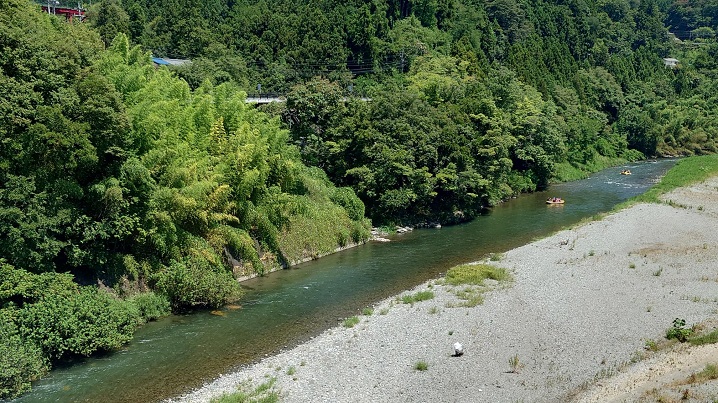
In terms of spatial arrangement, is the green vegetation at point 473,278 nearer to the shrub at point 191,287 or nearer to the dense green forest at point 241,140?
the dense green forest at point 241,140

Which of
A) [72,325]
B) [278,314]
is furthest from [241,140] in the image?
[72,325]

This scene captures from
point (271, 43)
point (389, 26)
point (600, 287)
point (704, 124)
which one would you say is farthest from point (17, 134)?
point (704, 124)

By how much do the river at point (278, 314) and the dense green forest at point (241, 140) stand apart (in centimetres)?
102

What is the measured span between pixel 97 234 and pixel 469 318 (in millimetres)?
16075

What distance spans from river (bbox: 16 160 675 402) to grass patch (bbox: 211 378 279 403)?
2061 millimetres

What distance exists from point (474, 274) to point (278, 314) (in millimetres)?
10377

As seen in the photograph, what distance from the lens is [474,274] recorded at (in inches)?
1318

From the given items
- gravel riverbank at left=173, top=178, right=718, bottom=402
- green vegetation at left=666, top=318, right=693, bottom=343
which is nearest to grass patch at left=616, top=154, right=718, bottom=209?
gravel riverbank at left=173, top=178, right=718, bottom=402

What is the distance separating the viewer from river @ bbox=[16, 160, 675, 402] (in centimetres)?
2233

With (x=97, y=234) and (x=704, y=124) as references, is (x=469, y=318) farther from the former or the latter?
(x=704, y=124)

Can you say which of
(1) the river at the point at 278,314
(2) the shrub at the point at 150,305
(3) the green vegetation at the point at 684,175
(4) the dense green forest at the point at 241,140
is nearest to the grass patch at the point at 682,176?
(3) the green vegetation at the point at 684,175

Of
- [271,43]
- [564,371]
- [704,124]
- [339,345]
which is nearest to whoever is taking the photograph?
[564,371]

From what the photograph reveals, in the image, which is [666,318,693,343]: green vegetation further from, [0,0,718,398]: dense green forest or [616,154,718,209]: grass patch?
[616,154,718,209]: grass patch

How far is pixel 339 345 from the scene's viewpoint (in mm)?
25047
